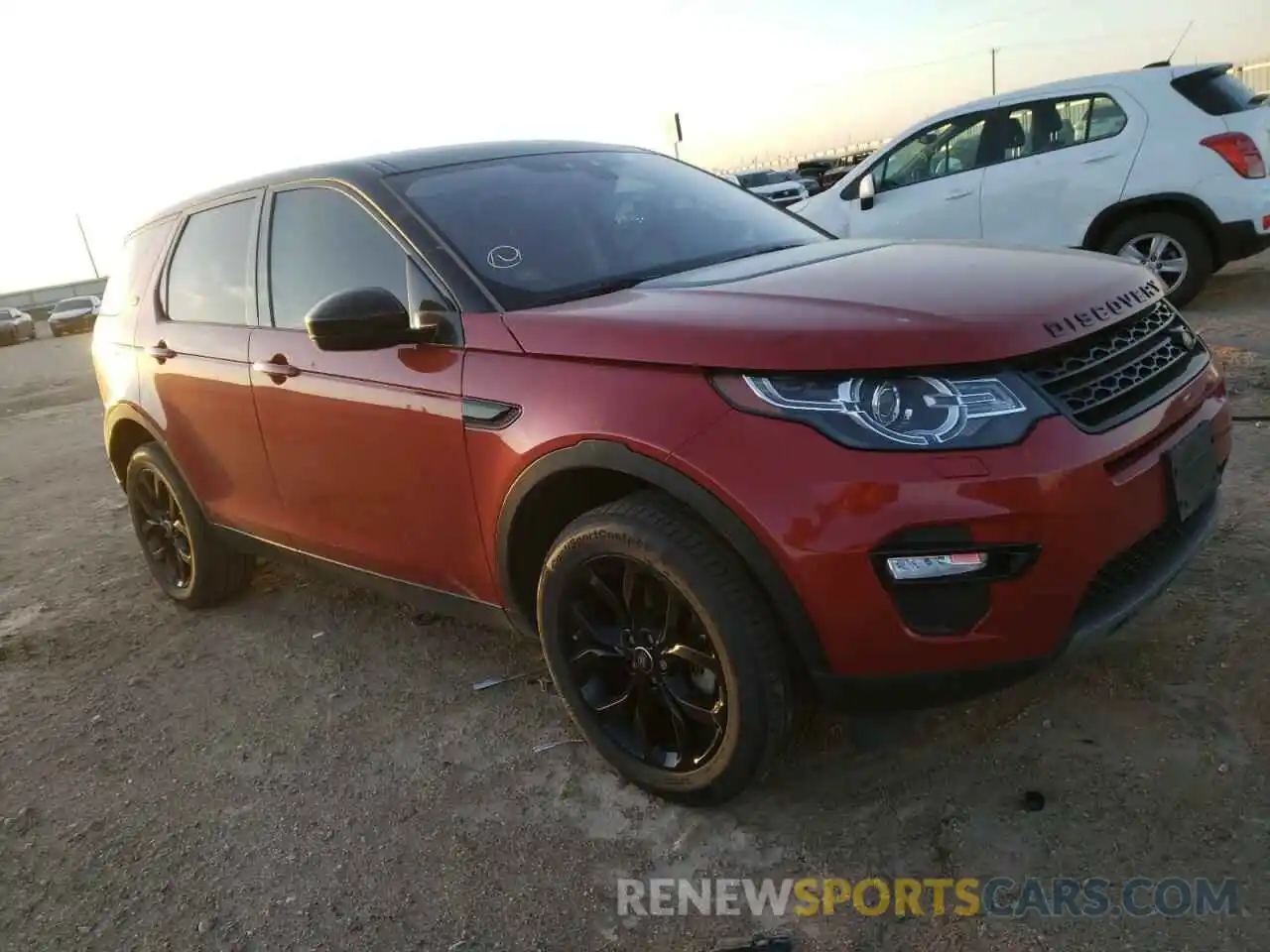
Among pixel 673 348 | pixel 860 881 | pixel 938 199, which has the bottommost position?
pixel 860 881

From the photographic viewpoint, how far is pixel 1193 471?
2365 millimetres

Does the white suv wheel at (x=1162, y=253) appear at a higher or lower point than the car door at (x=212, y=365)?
lower

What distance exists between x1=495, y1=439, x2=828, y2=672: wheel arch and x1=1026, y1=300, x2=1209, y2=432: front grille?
27.8 inches

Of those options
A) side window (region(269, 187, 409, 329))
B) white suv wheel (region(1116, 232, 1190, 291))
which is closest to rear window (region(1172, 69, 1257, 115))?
white suv wheel (region(1116, 232, 1190, 291))

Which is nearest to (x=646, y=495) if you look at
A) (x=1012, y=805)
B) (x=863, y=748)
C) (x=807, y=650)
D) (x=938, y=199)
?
(x=807, y=650)

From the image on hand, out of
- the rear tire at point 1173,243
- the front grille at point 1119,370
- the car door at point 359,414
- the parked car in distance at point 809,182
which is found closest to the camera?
the front grille at point 1119,370

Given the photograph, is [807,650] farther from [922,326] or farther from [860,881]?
[922,326]

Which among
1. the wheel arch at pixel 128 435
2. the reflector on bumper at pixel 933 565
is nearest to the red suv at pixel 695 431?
the reflector on bumper at pixel 933 565

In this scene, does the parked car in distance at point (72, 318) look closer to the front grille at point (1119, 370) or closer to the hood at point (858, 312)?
the hood at point (858, 312)

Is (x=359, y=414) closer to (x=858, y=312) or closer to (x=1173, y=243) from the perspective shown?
(x=858, y=312)

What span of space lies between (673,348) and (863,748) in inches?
47.1

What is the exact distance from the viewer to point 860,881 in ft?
7.38

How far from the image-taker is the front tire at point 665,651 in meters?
2.24

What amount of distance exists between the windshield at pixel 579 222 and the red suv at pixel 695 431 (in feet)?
0.04
